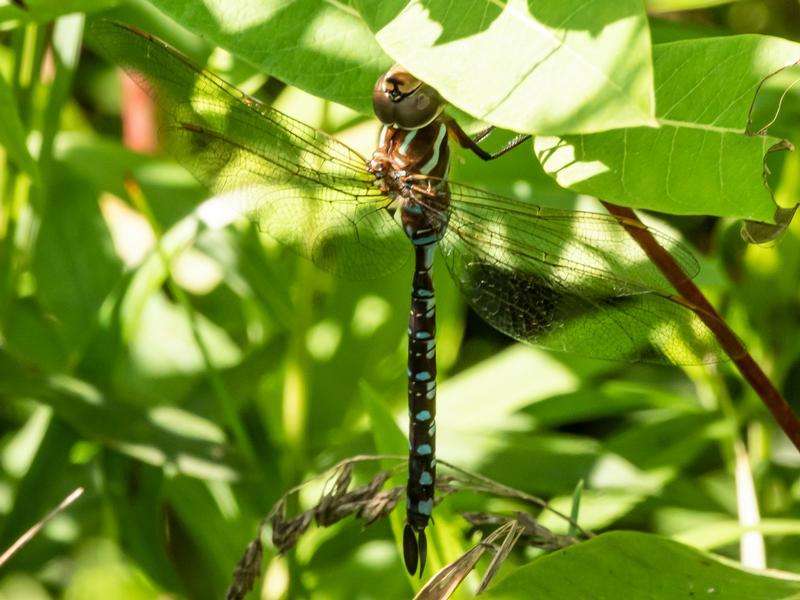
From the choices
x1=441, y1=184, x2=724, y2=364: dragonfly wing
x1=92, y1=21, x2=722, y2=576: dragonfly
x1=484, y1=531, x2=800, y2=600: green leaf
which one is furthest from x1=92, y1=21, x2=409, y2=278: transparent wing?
x1=484, y1=531, x2=800, y2=600: green leaf

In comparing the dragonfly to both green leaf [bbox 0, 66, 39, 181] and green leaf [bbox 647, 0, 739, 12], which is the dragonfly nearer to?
green leaf [bbox 0, 66, 39, 181]

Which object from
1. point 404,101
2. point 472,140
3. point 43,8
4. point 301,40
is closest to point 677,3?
point 472,140

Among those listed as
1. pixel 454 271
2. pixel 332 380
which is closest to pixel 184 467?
pixel 332 380

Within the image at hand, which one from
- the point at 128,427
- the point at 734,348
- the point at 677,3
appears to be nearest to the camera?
the point at 734,348

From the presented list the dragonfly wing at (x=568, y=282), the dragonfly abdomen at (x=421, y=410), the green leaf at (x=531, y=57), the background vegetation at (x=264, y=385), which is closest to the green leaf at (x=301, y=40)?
the background vegetation at (x=264, y=385)

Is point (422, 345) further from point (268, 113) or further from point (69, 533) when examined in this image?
Result: point (69, 533)

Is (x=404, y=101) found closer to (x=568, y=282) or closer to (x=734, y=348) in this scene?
(x=568, y=282)
